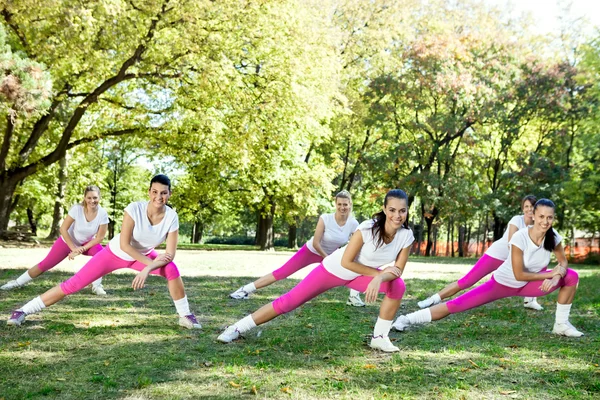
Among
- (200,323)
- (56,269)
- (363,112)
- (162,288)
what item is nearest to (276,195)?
(363,112)

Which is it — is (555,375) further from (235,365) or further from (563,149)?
(563,149)

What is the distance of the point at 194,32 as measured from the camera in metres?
19.4

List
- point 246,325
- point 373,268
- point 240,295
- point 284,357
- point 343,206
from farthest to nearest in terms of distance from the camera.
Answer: point 240,295
point 343,206
point 246,325
point 373,268
point 284,357

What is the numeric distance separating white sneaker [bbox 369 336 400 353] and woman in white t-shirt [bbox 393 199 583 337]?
3.53ft

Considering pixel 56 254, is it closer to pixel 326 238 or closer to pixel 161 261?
pixel 161 261

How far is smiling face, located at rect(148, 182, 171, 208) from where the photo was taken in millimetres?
6711

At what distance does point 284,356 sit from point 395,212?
1.83 m

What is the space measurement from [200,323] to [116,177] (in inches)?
1867

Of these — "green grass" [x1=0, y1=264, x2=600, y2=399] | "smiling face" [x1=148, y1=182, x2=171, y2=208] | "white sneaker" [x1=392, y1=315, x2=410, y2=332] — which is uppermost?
"smiling face" [x1=148, y1=182, x2=171, y2=208]

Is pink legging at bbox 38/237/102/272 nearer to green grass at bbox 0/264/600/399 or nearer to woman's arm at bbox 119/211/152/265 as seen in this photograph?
green grass at bbox 0/264/600/399

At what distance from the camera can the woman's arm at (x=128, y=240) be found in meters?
6.80

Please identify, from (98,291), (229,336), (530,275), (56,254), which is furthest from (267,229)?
(229,336)

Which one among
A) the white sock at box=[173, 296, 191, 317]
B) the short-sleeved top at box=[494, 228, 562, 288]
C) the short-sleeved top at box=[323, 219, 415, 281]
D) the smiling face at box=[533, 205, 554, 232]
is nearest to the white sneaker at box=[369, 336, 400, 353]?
the short-sleeved top at box=[323, 219, 415, 281]

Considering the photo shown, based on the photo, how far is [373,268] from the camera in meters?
6.22
